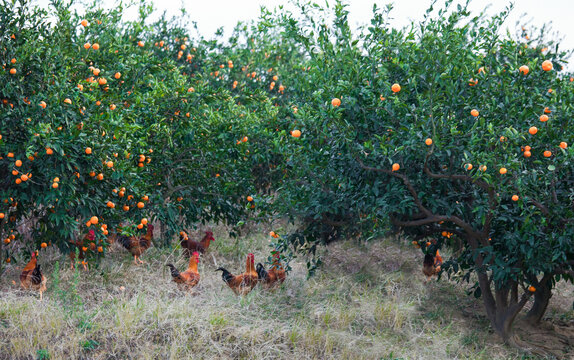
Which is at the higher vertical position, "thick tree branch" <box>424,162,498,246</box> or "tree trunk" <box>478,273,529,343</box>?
"thick tree branch" <box>424,162,498,246</box>

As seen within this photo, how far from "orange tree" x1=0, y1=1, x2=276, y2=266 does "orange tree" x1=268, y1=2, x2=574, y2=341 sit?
190 cm

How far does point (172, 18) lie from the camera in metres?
11.0

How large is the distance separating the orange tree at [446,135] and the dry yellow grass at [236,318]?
1.04 meters

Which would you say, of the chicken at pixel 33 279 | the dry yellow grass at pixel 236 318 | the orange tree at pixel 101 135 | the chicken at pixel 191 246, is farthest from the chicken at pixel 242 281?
the chicken at pixel 33 279

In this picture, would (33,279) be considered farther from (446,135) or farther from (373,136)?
(446,135)

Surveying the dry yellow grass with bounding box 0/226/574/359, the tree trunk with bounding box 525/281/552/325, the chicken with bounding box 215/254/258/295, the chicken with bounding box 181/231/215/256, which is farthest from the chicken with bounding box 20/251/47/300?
the tree trunk with bounding box 525/281/552/325

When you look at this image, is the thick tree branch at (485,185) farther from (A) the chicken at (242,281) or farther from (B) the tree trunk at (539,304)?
(A) the chicken at (242,281)

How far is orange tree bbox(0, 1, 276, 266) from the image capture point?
18.5 ft

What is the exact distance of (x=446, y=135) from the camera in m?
5.08

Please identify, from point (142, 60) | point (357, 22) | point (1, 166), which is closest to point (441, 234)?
point (357, 22)

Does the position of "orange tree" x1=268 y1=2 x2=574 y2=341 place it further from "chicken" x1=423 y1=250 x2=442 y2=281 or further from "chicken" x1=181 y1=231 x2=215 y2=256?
→ "chicken" x1=181 y1=231 x2=215 y2=256

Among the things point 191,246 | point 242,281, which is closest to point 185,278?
point 242,281

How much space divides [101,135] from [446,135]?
3.36 metres

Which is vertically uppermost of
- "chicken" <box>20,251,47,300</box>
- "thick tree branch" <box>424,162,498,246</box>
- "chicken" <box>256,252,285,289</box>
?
"thick tree branch" <box>424,162,498,246</box>
